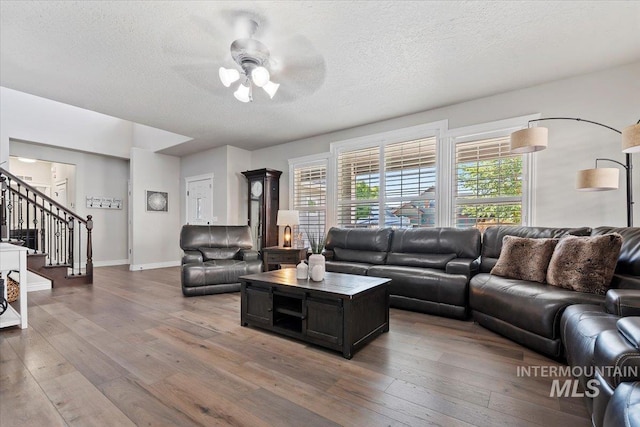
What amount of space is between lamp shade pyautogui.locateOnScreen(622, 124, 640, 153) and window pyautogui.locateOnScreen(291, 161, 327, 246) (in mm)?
3807

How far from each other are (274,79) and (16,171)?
792 cm

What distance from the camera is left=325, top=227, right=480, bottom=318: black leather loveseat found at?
3.12 meters

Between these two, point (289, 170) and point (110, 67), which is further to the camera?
point (289, 170)

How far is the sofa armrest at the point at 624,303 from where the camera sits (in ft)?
5.37

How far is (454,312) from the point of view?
3057 millimetres

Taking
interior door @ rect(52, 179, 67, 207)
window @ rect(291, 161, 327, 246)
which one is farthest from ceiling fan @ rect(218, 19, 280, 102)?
interior door @ rect(52, 179, 67, 207)

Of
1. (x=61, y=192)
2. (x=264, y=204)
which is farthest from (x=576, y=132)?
(x=61, y=192)

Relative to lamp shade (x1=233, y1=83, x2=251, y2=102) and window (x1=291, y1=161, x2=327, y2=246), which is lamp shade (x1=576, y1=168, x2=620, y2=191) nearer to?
lamp shade (x1=233, y1=83, x2=251, y2=102)

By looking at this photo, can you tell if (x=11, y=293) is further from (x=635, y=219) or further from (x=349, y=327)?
(x=635, y=219)

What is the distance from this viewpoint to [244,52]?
2.61m

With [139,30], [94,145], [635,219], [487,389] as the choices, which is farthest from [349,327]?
[94,145]

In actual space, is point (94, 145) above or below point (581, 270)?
above

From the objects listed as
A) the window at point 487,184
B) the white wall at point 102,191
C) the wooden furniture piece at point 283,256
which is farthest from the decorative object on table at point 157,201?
the window at point 487,184

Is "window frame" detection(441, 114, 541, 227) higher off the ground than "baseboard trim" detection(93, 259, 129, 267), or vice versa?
"window frame" detection(441, 114, 541, 227)
